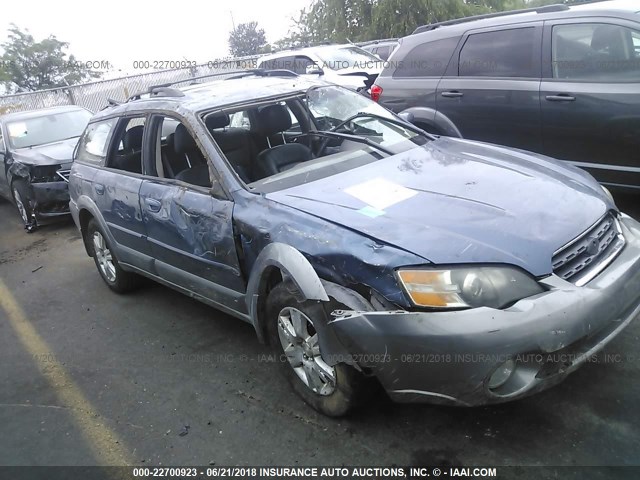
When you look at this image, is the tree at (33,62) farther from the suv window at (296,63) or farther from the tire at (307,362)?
A: the tire at (307,362)

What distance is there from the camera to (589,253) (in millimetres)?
2561

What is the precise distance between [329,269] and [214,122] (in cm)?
153

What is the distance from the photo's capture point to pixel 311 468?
2.50m

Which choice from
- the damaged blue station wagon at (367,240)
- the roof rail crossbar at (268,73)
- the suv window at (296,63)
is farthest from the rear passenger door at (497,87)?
the suv window at (296,63)

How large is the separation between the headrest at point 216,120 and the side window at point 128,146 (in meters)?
0.74

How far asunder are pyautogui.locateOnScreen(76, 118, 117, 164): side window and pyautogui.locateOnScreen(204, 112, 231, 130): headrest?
128 cm

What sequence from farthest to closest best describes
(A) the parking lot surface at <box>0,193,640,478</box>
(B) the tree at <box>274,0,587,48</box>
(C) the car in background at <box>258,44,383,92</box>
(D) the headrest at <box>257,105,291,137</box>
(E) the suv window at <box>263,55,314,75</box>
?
1. (B) the tree at <box>274,0,587,48</box>
2. (E) the suv window at <box>263,55,314,75</box>
3. (C) the car in background at <box>258,44,383,92</box>
4. (D) the headrest at <box>257,105,291,137</box>
5. (A) the parking lot surface at <box>0,193,640,478</box>

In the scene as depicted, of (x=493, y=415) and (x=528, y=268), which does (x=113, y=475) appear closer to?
(x=493, y=415)

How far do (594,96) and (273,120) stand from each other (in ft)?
8.73

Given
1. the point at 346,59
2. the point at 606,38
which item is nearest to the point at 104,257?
the point at 606,38

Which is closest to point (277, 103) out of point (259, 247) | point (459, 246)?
point (259, 247)

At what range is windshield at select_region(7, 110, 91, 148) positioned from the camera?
317 inches

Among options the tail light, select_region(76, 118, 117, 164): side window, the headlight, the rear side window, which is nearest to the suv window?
the tail light

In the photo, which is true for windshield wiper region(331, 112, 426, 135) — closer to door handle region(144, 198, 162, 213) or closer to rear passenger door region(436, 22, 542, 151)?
door handle region(144, 198, 162, 213)
